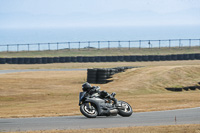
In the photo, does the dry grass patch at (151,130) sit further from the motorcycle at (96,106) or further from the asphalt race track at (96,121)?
the motorcycle at (96,106)

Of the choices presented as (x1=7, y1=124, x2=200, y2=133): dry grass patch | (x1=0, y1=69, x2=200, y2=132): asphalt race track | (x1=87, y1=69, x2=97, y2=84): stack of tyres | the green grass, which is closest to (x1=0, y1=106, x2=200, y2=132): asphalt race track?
(x1=0, y1=69, x2=200, y2=132): asphalt race track

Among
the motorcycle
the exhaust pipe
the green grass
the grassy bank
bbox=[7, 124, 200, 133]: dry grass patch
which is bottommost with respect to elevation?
the grassy bank

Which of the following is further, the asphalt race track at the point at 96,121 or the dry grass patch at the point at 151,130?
the asphalt race track at the point at 96,121

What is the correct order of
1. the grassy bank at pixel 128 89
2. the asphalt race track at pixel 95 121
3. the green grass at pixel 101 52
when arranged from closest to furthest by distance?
the asphalt race track at pixel 95 121 → the grassy bank at pixel 128 89 → the green grass at pixel 101 52

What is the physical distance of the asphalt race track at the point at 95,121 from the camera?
15113 mm

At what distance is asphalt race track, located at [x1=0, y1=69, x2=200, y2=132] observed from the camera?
49.6 feet

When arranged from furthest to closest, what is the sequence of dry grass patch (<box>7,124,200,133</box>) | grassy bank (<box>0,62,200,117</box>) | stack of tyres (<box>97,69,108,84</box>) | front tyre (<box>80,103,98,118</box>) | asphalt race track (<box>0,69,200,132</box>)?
stack of tyres (<box>97,69,108,84</box>) < grassy bank (<box>0,62,200,117</box>) < front tyre (<box>80,103,98,118</box>) < asphalt race track (<box>0,69,200,132</box>) < dry grass patch (<box>7,124,200,133</box>)

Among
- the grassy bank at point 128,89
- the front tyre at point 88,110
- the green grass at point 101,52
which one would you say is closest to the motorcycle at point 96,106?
the front tyre at point 88,110

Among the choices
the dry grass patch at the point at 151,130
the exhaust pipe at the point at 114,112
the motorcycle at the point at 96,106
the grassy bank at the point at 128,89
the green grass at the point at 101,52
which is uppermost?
the green grass at the point at 101,52

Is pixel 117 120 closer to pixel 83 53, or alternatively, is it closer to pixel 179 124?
pixel 179 124

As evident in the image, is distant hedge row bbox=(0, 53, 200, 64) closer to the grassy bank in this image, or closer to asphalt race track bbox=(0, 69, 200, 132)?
the grassy bank

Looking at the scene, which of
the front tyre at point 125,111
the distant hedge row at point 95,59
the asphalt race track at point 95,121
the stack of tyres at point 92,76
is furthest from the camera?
the distant hedge row at point 95,59

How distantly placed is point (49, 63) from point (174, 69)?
117 ft

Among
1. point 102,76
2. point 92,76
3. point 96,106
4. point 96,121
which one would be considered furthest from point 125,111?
point 92,76
